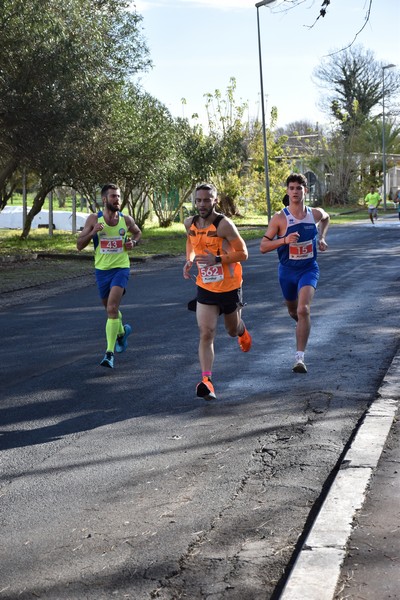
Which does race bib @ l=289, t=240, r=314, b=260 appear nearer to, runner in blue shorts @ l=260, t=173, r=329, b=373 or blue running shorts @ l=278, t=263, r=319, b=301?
runner in blue shorts @ l=260, t=173, r=329, b=373

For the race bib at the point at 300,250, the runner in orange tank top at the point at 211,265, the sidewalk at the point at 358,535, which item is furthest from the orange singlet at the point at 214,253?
the sidewalk at the point at 358,535

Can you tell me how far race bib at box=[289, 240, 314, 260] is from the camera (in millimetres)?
9141

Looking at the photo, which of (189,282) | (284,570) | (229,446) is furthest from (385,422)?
(189,282)

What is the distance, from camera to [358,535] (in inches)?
179

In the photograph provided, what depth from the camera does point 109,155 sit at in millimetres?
31484

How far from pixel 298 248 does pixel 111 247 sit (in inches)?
73.0

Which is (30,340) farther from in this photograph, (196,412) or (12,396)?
(196,412)

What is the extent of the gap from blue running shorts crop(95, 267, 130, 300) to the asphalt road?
69 centimetres

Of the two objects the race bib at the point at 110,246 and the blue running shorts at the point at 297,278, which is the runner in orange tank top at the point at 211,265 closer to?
the blue running shorts at the point at 297,278

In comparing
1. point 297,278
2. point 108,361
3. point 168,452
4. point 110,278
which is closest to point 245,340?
point 297,278

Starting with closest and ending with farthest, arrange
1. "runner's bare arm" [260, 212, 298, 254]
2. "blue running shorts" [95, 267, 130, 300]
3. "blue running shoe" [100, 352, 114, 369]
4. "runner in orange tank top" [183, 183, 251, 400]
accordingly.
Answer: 1. "runner in orange tank top" [183, 183, 251, 400]
2. "runner's bare arm" [260, 212, 298, 254]
3. "blue running shoe" [100, 352, 114, 369]
4. "blue running shorts" [95, 267, 130, 300]

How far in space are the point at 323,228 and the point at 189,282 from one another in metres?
9.18

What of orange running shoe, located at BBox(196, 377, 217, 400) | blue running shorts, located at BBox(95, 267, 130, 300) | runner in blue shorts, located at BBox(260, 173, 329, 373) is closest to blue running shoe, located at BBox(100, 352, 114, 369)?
blue running shorts, located at BBox(95, 267, 130, 300)

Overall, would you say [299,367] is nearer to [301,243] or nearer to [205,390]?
[301,243]
